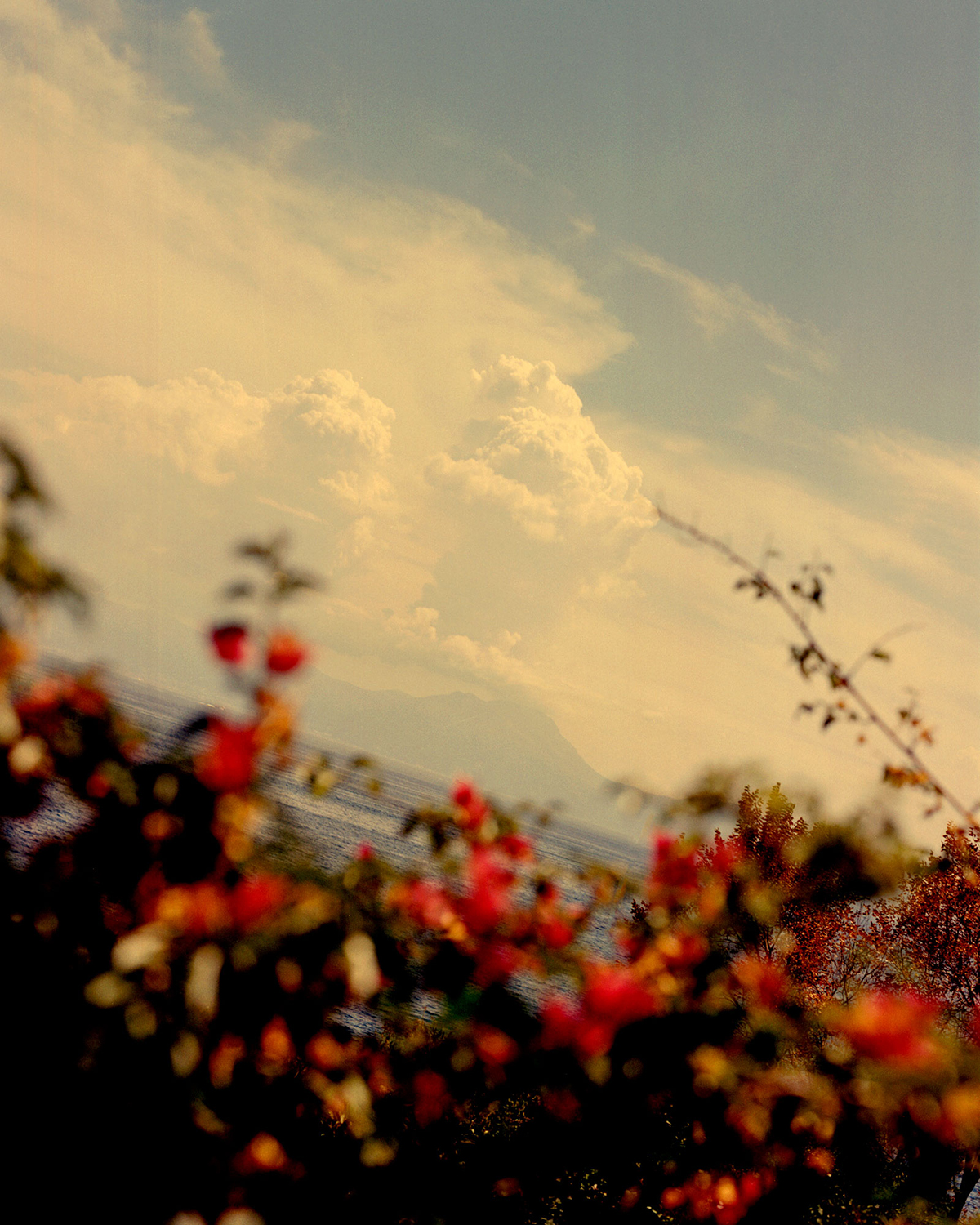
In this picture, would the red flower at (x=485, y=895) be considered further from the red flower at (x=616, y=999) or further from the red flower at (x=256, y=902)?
the red flower at (x=256, y=902)

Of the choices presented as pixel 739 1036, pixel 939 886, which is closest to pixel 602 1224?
pixel 739 1036

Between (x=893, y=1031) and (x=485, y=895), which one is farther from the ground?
(x=893, y=1031)

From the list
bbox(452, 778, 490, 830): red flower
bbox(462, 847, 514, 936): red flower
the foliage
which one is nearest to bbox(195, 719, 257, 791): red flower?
the foliage

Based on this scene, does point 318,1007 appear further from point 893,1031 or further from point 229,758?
point 893,1031

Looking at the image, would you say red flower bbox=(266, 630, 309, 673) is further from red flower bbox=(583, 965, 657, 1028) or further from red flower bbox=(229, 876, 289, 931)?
red flower bbox=(583, 965, 657, 1028)

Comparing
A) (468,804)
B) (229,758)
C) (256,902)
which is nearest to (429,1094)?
(468,804)

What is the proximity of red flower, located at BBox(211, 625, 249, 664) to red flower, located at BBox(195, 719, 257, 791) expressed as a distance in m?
0.16

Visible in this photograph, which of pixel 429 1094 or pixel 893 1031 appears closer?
pixel 893 1031

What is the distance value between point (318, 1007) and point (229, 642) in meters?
0.79

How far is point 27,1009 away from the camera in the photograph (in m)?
1.55

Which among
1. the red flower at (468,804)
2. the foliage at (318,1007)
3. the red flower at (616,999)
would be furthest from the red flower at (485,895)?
the red flower at (616,999)

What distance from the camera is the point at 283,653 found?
5.59 ft

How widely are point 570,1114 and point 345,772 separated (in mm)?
1022

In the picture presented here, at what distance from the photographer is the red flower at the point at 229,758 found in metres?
1.56
